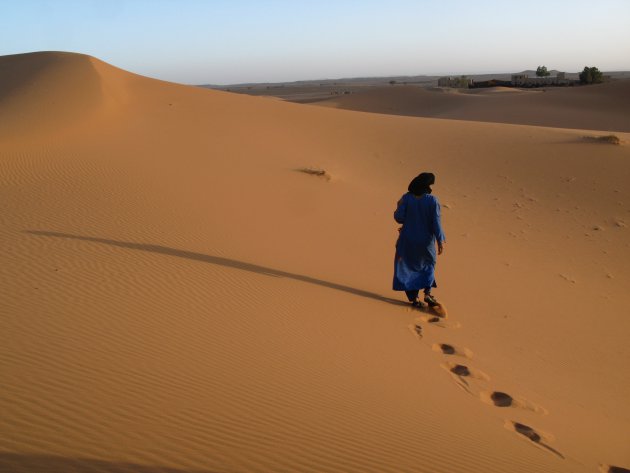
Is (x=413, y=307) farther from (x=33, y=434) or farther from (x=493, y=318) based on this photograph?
(x=33, y=434)

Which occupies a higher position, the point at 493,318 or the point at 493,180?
the point at 493,180

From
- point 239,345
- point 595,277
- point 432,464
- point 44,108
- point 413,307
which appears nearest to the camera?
point 432,464

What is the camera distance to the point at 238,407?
3336 mm

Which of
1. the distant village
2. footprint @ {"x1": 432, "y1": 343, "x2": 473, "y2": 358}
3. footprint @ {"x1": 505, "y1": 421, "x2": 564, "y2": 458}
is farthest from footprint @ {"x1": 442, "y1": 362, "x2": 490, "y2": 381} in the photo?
the distant village

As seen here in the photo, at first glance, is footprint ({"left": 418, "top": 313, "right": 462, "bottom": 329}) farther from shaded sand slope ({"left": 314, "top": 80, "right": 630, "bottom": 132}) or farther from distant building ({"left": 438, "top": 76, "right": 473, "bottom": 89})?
distant building ({"left": 438, "top": 76, "right": 473, "bottom": 89})

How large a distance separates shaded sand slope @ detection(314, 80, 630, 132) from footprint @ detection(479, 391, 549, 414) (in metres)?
30.2

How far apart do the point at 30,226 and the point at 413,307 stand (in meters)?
5.09

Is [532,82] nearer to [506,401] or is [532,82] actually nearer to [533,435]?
[506,401]

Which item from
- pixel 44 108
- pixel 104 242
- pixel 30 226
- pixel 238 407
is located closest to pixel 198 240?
pixel 104 242

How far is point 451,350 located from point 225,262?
2.96 meters

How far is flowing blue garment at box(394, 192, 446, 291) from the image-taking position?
609cm

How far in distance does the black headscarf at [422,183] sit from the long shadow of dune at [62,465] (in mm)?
4225

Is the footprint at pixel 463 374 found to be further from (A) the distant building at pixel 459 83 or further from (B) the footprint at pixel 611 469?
(A) the distant building at pixel 459 83

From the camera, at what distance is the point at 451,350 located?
524cm
